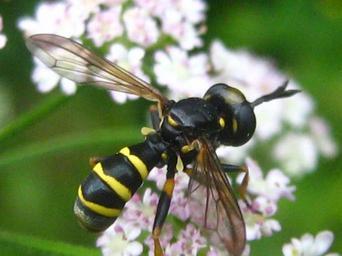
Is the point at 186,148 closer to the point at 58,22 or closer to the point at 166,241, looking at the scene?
the point at 166,241

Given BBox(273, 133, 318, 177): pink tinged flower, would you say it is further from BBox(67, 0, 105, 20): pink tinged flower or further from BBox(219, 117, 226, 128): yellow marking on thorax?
BBox(219, 117, 226, 128): yellow marking on thorax

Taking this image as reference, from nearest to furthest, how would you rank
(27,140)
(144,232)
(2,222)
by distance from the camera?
1. (144,232)
2. (2,222)
3. (27,140)

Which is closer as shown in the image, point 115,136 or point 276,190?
point 276,190

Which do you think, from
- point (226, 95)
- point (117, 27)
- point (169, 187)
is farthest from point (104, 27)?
point (169, 187)

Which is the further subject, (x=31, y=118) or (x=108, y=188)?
(x=31, y=118)

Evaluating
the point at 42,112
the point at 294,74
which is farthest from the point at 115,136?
the point at 294,74

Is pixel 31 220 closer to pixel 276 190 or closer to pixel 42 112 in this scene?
pixel 42 112

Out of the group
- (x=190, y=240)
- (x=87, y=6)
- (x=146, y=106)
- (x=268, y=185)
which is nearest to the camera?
(x=190, y=240)
